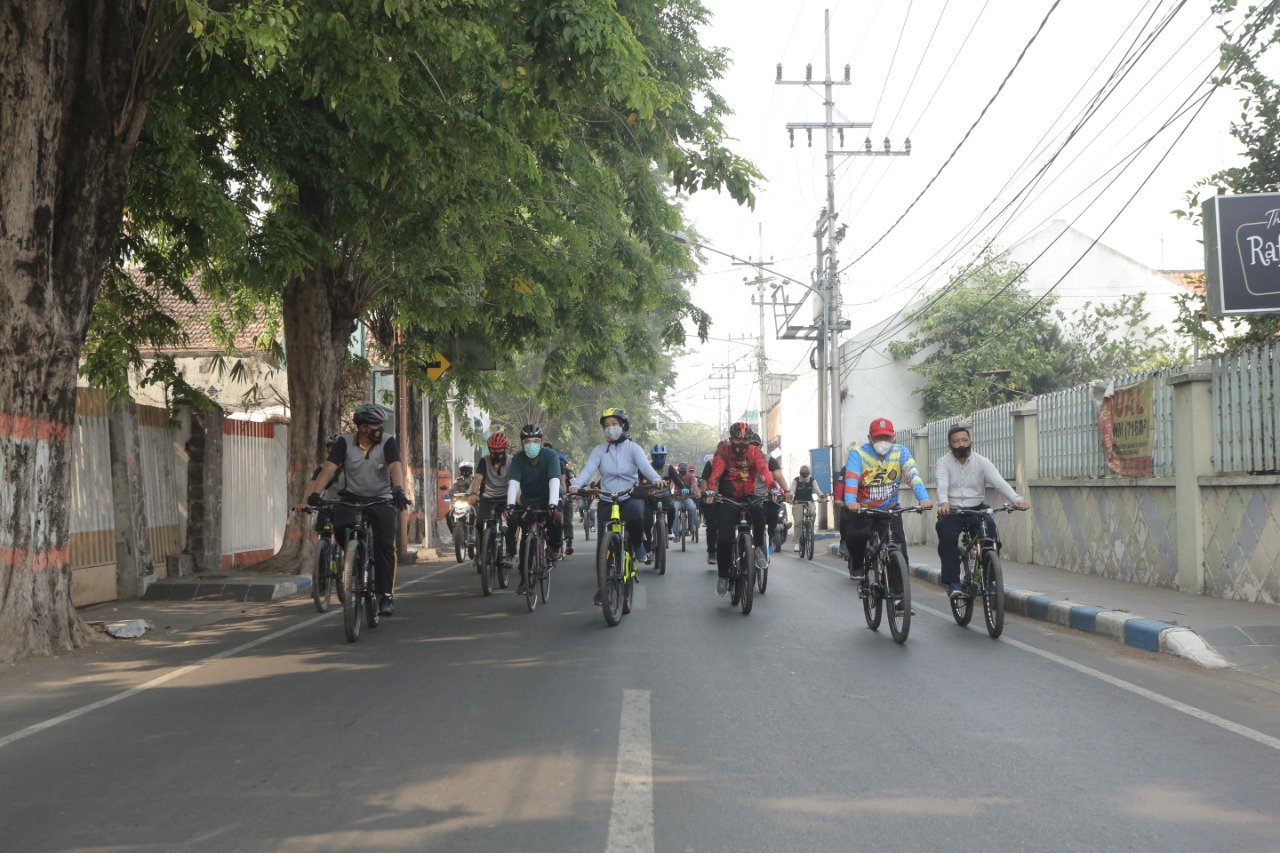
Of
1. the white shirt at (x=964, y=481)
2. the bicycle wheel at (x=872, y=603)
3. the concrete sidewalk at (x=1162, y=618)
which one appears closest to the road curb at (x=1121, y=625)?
the concrete sidewalk at (x=1162, y=618)

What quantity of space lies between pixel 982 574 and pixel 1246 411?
370cm

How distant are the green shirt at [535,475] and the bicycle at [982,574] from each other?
3.98m

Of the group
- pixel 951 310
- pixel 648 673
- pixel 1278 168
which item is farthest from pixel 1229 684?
pixel 951 310

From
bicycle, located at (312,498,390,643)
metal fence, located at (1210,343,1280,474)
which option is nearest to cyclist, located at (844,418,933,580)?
metal fence, located at (1210,343,1280,474)

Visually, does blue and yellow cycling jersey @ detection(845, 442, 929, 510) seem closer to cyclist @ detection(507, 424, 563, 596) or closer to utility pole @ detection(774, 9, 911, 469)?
cyclist @ detection(507, 424, 563, 596)

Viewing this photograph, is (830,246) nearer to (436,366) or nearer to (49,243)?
(436,366)

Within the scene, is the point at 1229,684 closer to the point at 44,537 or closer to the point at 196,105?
the point at 44,537

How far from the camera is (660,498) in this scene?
46.2 feet

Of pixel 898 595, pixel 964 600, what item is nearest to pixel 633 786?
pixel 898 595

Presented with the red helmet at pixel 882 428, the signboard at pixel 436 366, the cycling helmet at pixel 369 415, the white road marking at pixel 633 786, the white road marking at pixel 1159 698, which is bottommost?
the white road marking at pixel 1159 698

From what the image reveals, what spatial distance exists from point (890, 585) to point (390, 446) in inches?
168

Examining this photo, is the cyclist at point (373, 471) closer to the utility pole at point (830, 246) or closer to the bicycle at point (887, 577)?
the bicycle at point (887, 577)

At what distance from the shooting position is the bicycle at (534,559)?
11.5 m

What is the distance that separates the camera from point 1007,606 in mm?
12664
